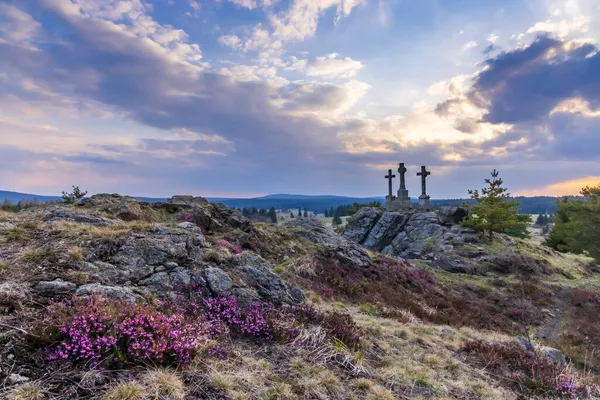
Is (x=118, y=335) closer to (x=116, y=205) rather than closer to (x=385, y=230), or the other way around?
(x=116, y=205)

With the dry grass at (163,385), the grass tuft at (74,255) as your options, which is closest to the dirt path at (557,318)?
the dry grass at (163,385)

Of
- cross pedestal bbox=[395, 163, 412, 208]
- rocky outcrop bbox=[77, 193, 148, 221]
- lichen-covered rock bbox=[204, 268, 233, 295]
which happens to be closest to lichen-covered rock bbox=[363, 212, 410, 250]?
cross pedestal bbox=[395, 163, 412, 208]

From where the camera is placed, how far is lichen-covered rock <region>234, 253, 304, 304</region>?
8469 millimetres

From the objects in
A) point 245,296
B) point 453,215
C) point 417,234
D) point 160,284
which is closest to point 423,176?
point 453,215

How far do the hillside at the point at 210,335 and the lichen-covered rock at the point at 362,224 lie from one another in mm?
24912

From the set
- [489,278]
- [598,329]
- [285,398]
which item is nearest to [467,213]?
[489,278]

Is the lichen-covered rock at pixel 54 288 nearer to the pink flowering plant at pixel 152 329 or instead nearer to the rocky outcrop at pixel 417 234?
the pink flowering plant at pixel 152 329

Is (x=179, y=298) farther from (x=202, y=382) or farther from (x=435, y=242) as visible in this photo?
(x=435, y=242)

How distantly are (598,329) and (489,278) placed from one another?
854 cm

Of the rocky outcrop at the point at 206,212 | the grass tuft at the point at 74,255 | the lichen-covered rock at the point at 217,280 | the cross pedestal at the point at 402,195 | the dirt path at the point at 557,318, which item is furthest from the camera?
the cross pedestal at the point at 402,195

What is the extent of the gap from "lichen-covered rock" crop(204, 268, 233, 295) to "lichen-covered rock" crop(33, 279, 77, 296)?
2.62 metres

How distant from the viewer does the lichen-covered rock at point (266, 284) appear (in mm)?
8469

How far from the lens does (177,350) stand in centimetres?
488

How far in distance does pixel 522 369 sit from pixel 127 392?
815cm
